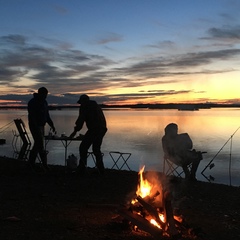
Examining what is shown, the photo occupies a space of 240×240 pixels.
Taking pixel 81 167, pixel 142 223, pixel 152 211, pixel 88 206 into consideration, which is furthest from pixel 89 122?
pixel 142 223

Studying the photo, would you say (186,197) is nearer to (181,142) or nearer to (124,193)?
(124,193)

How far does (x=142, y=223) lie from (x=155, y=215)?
0.24 metres

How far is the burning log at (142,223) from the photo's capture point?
16.5 feet

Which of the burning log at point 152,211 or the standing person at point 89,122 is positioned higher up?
the standing person at point 89,122

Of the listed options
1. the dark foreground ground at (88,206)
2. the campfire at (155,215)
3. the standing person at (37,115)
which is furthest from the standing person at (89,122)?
the campfire at (155,215)

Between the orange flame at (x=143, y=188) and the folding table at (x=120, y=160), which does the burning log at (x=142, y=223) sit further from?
the folding table at (x=120, y=160)

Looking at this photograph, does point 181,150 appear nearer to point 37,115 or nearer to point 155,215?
point 37,115

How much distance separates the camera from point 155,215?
5312mm

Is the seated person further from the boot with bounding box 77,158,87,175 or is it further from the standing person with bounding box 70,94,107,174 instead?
the boot with bounding box 77,158,87,175

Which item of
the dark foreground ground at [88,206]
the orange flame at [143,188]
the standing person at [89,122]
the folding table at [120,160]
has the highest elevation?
the standing person at [89,122]

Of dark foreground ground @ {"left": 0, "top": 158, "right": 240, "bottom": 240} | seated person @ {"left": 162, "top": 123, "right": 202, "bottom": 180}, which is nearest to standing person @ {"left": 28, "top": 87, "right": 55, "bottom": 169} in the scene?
dark foreground ground @ {"left": 0, "top": 158, "right": 240, "bottom": 240}

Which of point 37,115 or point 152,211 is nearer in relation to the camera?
point 152,211

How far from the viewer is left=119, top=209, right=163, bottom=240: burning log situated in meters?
5.02

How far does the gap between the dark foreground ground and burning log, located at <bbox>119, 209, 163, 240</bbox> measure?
0.15 m
